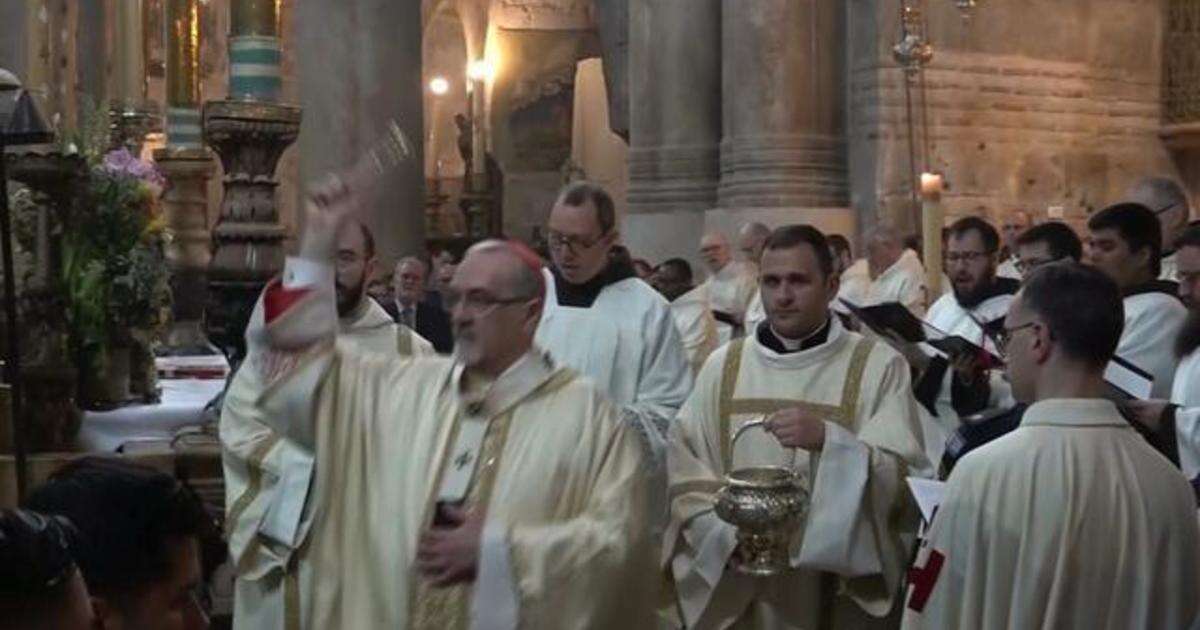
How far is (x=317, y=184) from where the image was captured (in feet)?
13.5

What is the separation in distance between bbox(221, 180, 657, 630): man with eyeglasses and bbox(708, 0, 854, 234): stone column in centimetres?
1129

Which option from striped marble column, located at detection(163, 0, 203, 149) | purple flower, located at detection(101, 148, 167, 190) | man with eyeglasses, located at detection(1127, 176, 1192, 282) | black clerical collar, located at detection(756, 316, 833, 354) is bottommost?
black clerical collar, located at detection(756, 316, 833, 354)

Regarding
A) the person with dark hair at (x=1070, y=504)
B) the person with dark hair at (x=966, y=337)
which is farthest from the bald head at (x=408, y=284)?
the person with dark hair at (x=1070, y=504)

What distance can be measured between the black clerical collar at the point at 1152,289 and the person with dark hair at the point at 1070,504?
239cm

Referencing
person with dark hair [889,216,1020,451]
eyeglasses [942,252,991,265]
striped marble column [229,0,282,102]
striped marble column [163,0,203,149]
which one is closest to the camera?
person with dark hair [889,216,1020,451]

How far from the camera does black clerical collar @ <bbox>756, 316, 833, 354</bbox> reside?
5676 mm

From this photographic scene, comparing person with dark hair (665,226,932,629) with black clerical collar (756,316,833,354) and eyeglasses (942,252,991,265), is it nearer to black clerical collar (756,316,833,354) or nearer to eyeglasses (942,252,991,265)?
black clerical collar (756,316,833,354)

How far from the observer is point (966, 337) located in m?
Answer: 7.81

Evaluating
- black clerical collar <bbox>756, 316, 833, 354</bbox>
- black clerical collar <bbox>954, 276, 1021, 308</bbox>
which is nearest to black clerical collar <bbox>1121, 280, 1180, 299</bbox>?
black clerical collar <bbox>954, 276, 1021, 308</bbox>

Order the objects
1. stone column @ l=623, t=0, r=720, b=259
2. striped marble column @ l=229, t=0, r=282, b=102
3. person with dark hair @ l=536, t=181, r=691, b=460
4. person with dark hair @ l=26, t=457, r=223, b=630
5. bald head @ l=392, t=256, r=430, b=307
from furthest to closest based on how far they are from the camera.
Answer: stone column @ l=623, t=0, r=720, b=259 < bald head @ l=392, t=256, r=430, b=307 < striped marble column @ l=229, t=0, r=282, b=102 < person with dark hair @ l=536, t=181, r=691, b=460 < person with dark hair @ l=26, t=457, r=223, b=630

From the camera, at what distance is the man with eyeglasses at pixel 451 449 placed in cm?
411

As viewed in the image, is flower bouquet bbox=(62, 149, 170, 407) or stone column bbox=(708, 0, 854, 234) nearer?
flower bouquet bbox=(62, 149, 170, 407)

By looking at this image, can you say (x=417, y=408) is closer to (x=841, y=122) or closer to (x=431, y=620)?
(x=431, y=620)

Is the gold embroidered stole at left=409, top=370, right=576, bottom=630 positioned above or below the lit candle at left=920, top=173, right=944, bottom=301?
below
